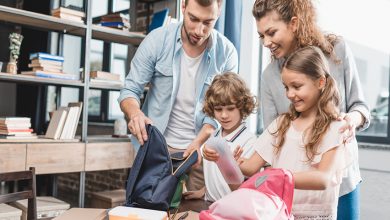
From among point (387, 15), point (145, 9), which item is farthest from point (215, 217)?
point (145, 9)

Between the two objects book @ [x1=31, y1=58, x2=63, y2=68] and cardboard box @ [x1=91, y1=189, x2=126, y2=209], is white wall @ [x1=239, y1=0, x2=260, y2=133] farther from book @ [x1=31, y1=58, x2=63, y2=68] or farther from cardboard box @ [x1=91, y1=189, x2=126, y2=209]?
book @ [x1=31, y1=58, x2=63, y2=68]

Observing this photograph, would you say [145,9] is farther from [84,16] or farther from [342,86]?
[342,86]

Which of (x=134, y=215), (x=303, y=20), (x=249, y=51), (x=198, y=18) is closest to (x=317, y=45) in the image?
(x=303, y=20)

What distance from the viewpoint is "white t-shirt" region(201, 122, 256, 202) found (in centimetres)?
145

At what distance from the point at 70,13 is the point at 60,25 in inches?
4.8

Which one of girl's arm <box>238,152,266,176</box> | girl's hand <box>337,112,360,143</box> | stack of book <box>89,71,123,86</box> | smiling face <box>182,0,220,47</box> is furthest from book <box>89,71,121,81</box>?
girl's hand <box>337,112,360,143</box>

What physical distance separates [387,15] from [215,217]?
232 centimetres

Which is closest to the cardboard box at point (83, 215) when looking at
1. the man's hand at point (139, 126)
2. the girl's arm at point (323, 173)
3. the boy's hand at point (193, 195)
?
the man's hand at point (139, 126)

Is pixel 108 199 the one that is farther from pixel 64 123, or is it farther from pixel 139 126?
pixel 139 126

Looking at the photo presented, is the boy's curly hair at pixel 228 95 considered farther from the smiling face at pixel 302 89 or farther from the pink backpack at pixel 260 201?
the pink backpack at pixel 260 201

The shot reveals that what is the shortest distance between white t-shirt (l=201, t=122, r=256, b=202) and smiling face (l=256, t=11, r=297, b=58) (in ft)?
1.44

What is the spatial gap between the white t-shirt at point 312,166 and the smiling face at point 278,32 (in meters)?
0.27

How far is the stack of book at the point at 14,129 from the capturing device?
8.56 feet

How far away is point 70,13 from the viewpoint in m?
2.85
